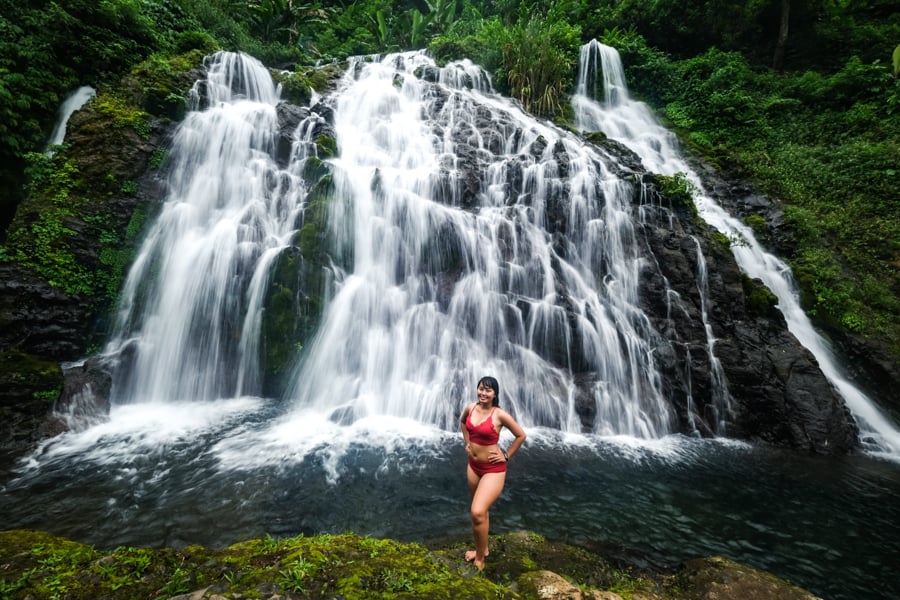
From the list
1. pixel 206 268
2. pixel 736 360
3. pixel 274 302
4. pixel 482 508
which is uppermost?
pixel 206 268

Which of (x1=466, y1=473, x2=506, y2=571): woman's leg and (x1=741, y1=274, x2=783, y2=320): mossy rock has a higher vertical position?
(x1=741, y1=274, x2=783, y2=320): mossy rock

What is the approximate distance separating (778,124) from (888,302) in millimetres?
9795

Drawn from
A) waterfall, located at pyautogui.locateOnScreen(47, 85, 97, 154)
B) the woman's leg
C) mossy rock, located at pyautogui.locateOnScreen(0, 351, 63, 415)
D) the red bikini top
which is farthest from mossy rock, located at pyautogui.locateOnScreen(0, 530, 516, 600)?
waterfall, located at pyautogui.locateOnScreen(47, 85, 97, 154)

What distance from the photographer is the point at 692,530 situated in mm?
4598

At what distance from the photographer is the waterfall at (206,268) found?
772cm

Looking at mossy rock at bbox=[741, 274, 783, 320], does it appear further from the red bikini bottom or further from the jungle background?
the red bikini bottom

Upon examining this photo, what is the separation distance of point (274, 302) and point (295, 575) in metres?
6.79

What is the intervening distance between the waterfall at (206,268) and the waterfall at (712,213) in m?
13.1

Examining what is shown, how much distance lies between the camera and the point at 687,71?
18188mm

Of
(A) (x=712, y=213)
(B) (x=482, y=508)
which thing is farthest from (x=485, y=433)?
(A) (x=712, y=213)

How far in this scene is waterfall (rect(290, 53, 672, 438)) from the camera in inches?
302

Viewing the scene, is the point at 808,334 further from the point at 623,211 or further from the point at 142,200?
the point at 142,200

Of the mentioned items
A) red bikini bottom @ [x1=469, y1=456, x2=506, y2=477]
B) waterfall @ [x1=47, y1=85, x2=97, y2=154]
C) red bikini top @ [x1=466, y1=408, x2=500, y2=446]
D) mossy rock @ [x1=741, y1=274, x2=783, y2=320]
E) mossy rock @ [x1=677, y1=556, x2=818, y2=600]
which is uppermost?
waterfall @ [x1=47, y1=85, x2=97, y2=154]

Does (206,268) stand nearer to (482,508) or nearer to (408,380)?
(408,380)
